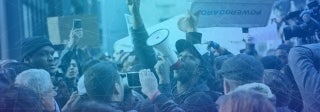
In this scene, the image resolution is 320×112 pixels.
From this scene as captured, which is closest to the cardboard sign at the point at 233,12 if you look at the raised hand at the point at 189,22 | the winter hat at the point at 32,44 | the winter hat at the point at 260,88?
the raised hand at the point at 189,22

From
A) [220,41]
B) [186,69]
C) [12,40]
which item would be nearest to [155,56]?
[186,69]

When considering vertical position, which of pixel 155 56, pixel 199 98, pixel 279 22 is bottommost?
pixel 199 98

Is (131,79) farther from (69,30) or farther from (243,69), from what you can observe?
(243,69)

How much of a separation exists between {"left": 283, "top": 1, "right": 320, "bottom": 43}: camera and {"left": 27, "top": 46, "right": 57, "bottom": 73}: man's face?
3.45 feet

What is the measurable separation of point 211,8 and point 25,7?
82cm

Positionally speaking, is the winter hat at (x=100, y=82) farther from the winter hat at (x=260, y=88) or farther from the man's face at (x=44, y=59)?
the winter hat at (x=260, y=88)

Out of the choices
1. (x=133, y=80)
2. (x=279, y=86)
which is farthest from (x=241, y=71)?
(x=133, y=80)

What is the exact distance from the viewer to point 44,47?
2.16m

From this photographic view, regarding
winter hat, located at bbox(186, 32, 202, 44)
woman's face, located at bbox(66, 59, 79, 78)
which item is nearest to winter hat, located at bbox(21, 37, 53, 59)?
woman's face, located at bbox(66, 59, 79, 78)

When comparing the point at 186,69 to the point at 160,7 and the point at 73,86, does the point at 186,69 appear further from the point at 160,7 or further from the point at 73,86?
the point at 73,86

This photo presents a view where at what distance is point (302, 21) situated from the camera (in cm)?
226

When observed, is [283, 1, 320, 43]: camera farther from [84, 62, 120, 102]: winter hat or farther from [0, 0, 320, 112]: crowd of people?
[84, 62, 120, 102]: winter hat

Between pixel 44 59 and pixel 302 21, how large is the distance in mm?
1176

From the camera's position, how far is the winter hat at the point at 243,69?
208 centimetres
